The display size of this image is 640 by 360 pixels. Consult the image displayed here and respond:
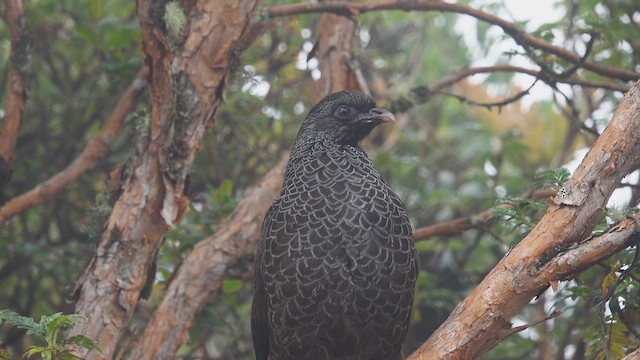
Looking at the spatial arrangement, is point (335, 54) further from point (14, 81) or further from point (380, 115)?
point (14, 81)

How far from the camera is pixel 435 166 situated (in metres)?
6.95

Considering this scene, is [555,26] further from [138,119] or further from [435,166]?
[435,166]

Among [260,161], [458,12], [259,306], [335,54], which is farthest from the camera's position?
[260,161]

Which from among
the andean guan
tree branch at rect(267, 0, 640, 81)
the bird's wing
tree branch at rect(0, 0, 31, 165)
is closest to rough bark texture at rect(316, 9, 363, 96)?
tree branch at rect(267, 0, 640, 81)

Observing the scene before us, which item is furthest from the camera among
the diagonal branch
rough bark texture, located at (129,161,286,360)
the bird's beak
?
the diagonal branch

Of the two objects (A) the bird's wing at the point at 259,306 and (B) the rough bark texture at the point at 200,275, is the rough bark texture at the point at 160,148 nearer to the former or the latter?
(B) the rough bark texture at the point at 200,275

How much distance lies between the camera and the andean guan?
11.1ft

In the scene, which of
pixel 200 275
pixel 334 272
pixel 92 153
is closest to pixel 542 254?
pixel 334 272

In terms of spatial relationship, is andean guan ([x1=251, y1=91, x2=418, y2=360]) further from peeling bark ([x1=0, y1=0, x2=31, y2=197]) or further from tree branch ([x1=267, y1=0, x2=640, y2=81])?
peeling bark ([x1=0, y1=0, x2=31, y2=197])

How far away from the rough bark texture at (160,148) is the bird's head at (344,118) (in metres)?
0.59

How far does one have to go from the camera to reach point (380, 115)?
4148mm

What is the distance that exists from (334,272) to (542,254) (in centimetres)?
87

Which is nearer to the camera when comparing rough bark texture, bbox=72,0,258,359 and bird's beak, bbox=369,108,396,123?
rough bark texture, bbox=72,0,258,359

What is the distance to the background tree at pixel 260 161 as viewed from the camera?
10.2ft
